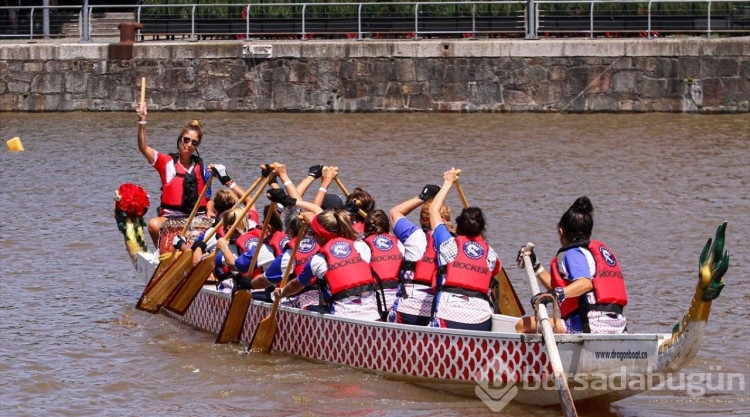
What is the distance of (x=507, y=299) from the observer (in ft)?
36.7

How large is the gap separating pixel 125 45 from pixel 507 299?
16998 mm

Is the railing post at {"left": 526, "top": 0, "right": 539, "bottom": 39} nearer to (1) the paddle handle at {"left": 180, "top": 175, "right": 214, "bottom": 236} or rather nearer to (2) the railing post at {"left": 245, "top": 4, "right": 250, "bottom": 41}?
(2) the railing post at {"left": 245, "top": 4, "right": 250, "bottom": 41}

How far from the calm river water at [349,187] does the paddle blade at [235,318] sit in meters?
0.13

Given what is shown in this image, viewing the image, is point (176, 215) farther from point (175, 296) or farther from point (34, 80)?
point (34, 80)

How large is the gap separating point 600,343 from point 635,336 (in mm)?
222

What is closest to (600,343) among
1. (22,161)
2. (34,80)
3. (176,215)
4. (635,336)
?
(635,336)

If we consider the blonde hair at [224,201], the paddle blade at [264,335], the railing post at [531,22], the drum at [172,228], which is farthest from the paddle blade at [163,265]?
the railing post at [531,22]

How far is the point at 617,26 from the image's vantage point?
26047 mm

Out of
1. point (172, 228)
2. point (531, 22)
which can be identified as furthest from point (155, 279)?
point (531, 22)

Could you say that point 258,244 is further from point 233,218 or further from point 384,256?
point 384,256

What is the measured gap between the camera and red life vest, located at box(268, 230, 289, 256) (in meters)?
11.1

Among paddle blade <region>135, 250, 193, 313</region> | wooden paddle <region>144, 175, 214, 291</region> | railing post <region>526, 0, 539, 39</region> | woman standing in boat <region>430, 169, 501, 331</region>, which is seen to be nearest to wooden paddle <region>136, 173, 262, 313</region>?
paddle blade <region>135, 250, 193, 313</region>

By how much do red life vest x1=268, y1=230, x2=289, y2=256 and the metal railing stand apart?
14869 millimetres

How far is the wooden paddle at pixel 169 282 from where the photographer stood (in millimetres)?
12055
